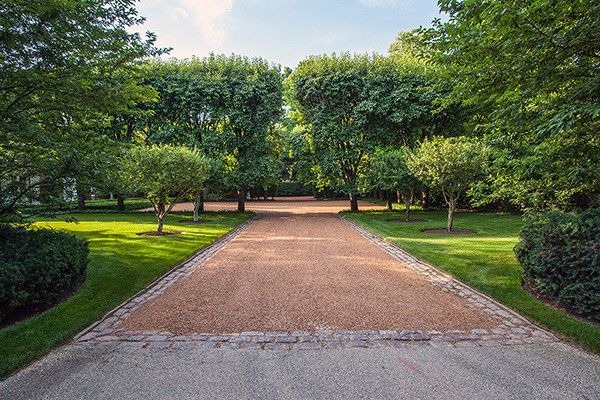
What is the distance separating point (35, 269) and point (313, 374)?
4.64 metres

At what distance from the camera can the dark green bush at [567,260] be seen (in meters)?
5.15

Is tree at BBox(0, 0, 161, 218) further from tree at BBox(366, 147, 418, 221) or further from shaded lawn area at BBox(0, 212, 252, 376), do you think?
tree at BBox(366, 147, 418, 221)

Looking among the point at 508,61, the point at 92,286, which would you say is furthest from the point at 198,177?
the point at 508,61

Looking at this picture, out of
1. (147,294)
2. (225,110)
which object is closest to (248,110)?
(225,110)

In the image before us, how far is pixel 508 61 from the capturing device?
5859 millimetres

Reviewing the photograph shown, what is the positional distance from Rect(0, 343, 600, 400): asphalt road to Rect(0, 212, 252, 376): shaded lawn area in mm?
413

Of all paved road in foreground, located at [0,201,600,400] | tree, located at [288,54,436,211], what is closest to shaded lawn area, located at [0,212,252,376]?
paved road in foreground, located at [0,201,600,400]

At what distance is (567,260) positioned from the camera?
5.54 meters

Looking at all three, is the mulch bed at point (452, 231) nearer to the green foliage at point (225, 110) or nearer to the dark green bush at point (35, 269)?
the green foliage at point (225, 110)

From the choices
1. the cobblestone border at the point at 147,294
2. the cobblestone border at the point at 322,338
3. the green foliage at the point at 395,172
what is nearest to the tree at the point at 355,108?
the green foliage at the point at 395,172

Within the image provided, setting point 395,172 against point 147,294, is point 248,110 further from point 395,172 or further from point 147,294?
point 147,294

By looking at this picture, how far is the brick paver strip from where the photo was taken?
477 centimetres

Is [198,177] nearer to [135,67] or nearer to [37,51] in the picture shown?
[135,67]

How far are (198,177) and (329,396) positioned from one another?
45.4ft
